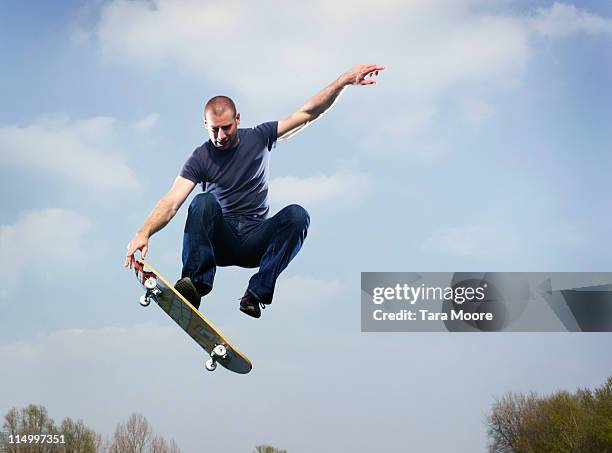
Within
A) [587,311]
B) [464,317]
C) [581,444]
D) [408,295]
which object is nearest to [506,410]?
[581,444]

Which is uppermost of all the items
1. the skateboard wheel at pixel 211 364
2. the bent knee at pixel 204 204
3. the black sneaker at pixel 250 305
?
the bent knee at pixel 204 204

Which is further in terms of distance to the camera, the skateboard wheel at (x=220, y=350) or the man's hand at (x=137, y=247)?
the skateboard wheel at (x=220, y=350)

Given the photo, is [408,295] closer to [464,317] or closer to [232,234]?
[464,317]

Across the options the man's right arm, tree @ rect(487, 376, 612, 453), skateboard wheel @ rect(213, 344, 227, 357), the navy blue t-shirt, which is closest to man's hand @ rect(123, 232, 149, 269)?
the man's right arm

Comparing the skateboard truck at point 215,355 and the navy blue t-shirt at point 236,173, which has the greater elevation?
the navy blue t-shirt at point 236,173

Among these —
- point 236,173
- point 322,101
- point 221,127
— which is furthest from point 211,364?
point 322,101

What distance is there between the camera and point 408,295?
20438 millimetres

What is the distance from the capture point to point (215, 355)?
1196 centimetres

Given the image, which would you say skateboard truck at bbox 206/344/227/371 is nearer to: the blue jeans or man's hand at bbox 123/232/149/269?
the blue jeans

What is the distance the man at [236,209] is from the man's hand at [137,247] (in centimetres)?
1

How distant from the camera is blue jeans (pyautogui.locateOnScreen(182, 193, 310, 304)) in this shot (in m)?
11.8

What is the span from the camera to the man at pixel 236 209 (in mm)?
11789

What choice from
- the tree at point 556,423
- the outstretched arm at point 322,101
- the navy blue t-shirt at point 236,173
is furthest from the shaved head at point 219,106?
the tree at point 556,423

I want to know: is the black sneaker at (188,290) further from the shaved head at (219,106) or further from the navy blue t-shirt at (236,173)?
the shaved head at (219,106)
